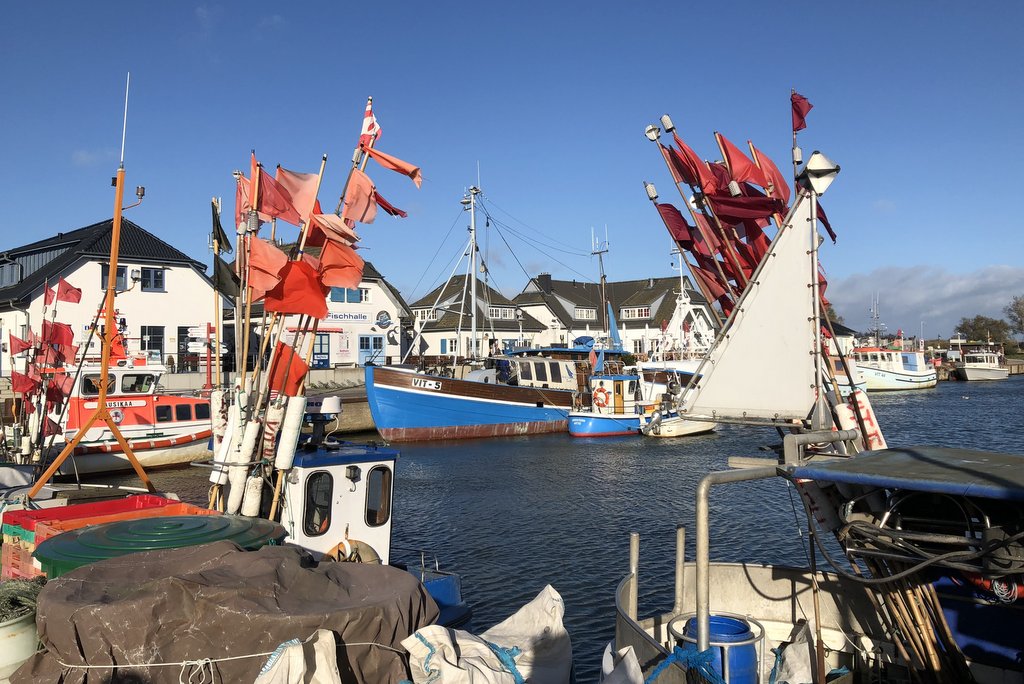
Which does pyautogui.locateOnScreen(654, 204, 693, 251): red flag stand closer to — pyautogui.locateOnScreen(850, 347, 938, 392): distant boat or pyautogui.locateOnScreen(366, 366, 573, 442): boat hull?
pyautogui.locateOnScreen(366, 366, 573, 442): boat hull

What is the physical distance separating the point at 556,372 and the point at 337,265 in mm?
36573

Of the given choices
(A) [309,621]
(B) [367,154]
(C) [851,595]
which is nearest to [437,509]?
(B) [367,154]

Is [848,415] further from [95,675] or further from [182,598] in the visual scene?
[95,675]

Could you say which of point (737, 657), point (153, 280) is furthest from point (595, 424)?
point (737, 657)

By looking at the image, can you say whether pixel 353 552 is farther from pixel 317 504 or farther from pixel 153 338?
pixel 153 338

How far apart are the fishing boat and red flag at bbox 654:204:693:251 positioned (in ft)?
98.5

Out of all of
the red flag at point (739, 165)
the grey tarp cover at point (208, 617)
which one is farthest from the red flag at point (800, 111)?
the grey tarp cover at point (208, 617)

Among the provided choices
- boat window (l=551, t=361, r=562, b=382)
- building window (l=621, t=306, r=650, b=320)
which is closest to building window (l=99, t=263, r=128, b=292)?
boat window (l=551, t=361, r=562, b=382)

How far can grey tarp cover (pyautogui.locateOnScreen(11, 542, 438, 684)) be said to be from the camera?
5.45m

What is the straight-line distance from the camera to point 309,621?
5.68m

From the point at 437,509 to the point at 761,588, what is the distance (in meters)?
15.0

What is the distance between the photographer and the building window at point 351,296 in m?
55.3

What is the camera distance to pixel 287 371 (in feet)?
35.3

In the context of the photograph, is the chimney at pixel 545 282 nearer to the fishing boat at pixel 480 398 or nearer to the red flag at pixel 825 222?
the fishing boat at pixel 480 398
